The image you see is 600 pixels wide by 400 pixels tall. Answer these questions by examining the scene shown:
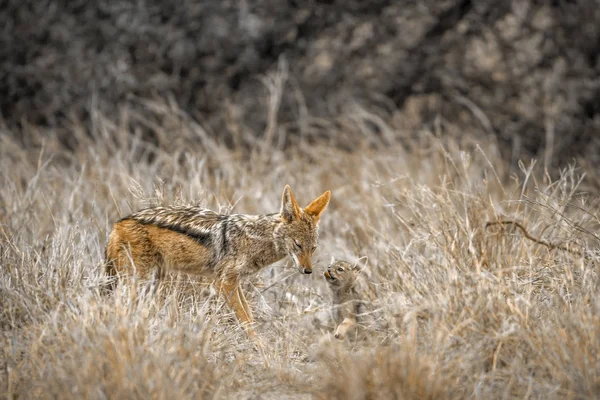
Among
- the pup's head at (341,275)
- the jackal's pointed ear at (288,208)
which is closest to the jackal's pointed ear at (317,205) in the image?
the jackal's pointed ear at (288,208)

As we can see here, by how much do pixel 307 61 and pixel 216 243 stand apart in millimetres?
6282

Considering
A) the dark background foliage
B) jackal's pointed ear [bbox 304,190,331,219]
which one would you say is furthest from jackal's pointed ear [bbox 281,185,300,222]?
the dark background foliage

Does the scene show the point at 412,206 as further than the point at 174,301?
Yes

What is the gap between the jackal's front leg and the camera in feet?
17.8

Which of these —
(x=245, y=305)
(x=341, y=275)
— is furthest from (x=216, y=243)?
(x=341, y=275)

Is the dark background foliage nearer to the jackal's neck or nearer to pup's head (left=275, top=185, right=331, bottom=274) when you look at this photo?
the jackal's neck

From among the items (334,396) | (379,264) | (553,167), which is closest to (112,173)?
(379,264)

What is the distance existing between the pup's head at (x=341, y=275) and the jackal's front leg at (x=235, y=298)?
0.69 metres

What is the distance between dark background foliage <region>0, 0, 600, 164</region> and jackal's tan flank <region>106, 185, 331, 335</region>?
17.3 ft

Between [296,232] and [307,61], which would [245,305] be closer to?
[296,232]

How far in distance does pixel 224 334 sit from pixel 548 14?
7.73 metres

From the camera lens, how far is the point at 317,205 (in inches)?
225

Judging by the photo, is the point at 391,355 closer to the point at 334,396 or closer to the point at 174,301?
the point at 334,396

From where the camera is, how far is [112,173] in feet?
26.5
